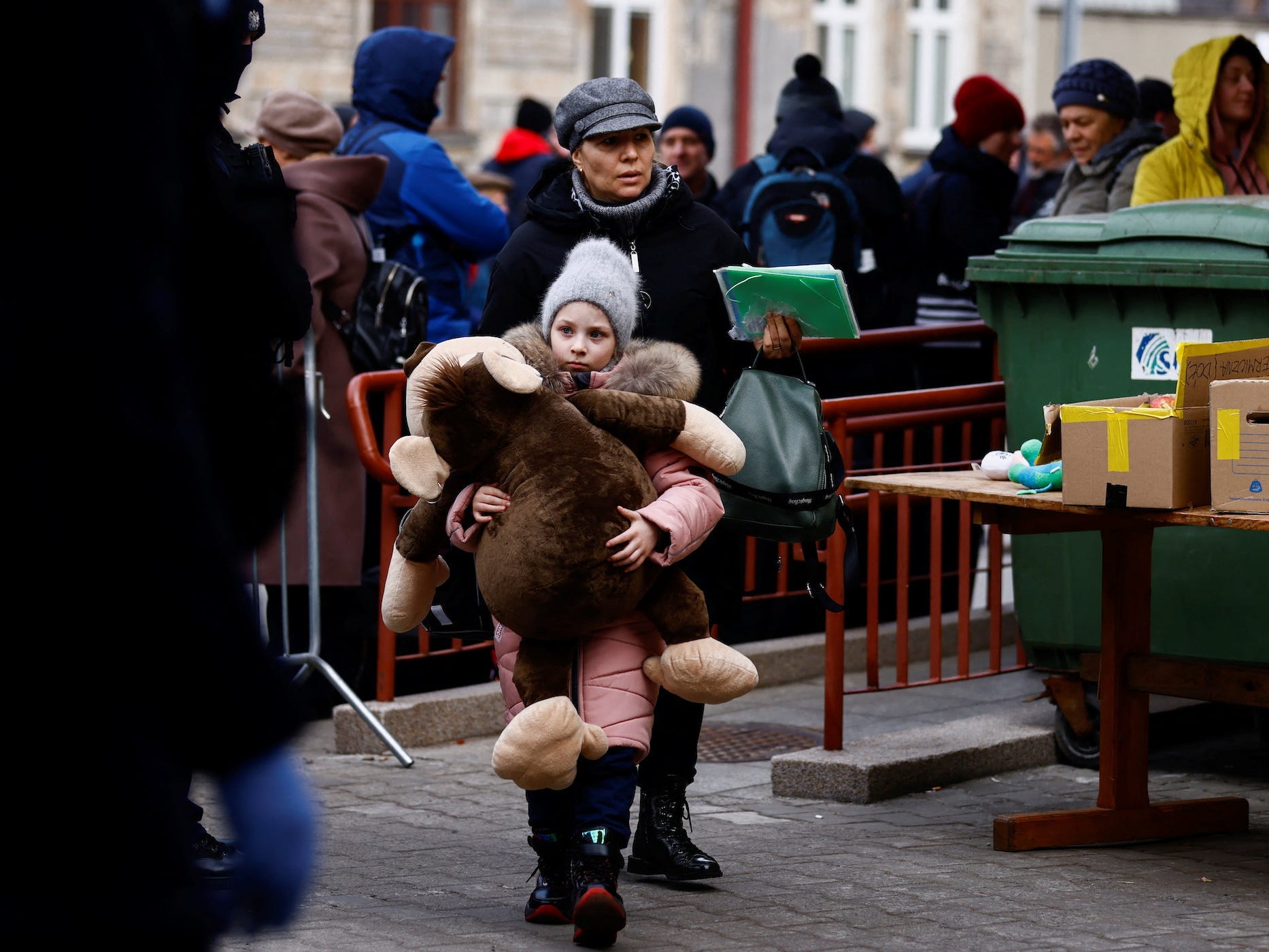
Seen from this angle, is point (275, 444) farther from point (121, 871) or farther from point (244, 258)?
point (121, 871)

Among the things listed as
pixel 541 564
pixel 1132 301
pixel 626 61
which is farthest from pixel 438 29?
pixel 541 564

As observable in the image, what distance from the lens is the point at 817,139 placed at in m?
8.91

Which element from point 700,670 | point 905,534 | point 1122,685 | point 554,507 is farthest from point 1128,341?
point 554,507

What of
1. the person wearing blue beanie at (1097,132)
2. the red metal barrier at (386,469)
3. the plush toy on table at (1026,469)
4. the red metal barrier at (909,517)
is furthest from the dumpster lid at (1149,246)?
the red metal barrier at (386,469)

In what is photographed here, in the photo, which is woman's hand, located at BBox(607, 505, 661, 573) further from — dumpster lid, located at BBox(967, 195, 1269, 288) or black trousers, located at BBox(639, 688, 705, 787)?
dumpster lid, located at BBox(967, 195, 1269, 288)

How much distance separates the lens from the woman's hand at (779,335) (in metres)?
4.83

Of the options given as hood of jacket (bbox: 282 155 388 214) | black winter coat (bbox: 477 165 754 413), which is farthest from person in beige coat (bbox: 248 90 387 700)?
black winter coat (bbox: 477 165 754 413)

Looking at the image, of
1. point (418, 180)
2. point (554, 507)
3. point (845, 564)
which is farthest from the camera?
point (418, 180)

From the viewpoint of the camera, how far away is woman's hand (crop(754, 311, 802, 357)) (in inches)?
190

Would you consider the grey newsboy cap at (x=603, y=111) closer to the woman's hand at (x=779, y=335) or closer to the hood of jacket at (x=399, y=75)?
the woman's hand at (x=779, y=335)

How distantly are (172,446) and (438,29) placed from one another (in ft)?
78.5

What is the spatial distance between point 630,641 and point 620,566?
26 centimetres

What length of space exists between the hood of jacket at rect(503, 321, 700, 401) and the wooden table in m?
0.95

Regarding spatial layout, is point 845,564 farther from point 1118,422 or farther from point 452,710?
point 452,710
